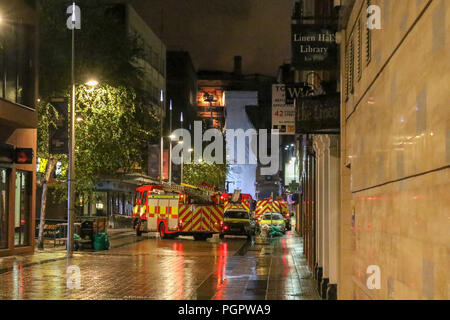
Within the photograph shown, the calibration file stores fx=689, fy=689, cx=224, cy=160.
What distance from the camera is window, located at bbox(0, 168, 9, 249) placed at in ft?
77.4

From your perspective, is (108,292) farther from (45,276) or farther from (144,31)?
(144,31)

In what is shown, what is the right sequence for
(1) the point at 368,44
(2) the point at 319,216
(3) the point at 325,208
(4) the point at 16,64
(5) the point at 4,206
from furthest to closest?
1. (4) the point at 16,64
2. (5) the point at 4,206
3. (2) the point at 319,216
4. (3) the point at 325,208
5. (1) the point at 368,44

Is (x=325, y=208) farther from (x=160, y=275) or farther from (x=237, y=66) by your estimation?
(x=237, y=66)

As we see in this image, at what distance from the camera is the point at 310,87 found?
19297 millimetres

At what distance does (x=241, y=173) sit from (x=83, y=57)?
→ 81.6 m

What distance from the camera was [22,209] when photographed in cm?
2547

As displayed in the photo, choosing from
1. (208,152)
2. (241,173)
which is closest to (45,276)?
(208,152)

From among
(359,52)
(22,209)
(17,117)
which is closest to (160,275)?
(17,117)

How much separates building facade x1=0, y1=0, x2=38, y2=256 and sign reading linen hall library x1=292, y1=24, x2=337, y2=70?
11.8 metres

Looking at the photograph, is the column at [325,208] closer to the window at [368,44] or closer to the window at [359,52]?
the window at [359,52]

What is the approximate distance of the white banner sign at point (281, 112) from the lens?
72.0ft

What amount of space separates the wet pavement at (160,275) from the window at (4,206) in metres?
0.93

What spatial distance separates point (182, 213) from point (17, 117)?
16.3 meters

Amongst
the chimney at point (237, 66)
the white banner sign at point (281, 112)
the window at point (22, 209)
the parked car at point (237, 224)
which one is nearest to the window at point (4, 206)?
the window at point (22, 209)
